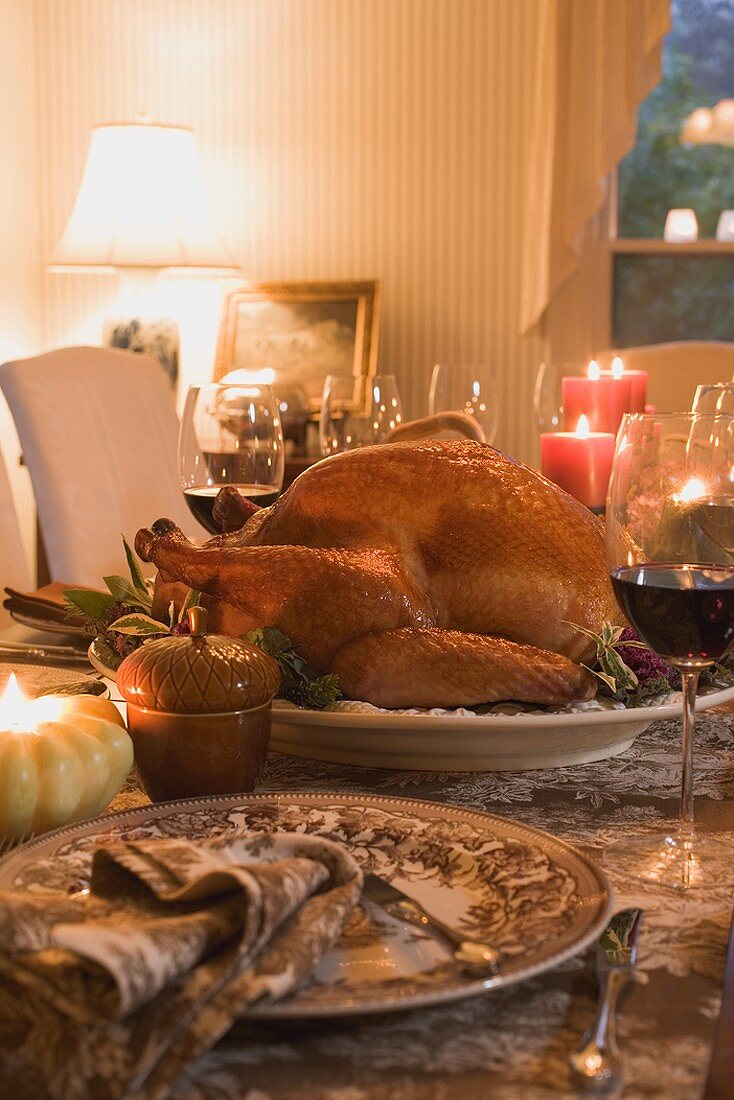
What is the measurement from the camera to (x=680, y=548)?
29.4 inches

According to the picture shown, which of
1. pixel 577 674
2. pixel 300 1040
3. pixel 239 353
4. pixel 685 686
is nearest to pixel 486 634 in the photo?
pixel 577 674

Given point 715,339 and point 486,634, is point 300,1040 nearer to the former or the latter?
point 486,634

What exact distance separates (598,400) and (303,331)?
1.96 meters

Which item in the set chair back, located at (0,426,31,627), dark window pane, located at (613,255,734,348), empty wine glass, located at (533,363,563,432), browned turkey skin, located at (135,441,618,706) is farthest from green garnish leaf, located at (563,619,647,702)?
dark window pane, located at (613,255,734,348)

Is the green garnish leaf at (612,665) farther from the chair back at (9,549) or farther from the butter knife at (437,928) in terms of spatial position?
the chair back at (9,549)

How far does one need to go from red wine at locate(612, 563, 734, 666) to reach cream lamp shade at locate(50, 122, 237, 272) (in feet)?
8.55

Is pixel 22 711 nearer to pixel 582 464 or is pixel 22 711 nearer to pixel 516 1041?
pixel 516 1041

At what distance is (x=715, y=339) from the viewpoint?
3602 mm

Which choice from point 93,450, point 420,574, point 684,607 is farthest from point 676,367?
point 684,607

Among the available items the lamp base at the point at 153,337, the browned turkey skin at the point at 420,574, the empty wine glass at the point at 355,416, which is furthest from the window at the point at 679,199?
the browned turkey skin at the point at 420,574

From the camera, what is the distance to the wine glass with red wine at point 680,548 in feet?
2.38

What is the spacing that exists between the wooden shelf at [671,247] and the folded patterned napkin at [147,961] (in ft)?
10.4

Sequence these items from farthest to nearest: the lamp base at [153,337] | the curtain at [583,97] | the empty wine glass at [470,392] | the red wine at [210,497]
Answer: the lamp base at [153,337] < the curtain at [583,97] < the empty wine glass at [470,392] < the red wine at [210,497]

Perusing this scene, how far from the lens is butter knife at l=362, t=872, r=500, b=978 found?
524mm
